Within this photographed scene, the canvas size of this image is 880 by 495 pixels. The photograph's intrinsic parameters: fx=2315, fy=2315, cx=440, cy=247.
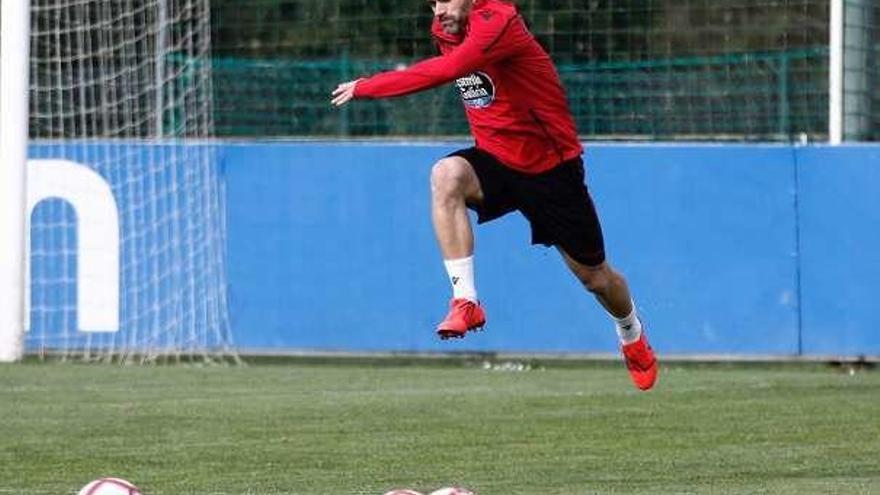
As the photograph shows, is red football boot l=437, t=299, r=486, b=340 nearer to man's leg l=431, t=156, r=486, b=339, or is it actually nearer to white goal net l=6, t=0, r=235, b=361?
man's leg l=431, t=156, r=486, b=339

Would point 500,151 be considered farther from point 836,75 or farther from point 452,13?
point 836,75

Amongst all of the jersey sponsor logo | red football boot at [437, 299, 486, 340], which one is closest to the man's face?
the jersey sponsor logo

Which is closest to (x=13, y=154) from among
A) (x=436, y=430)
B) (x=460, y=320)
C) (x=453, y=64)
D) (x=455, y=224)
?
(x=436, y=430)

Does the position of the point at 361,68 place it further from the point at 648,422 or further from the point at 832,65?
the point at 648,422

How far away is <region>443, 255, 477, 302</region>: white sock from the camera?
34.0 feet

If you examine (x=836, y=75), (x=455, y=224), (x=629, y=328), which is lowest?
(x=629, y=328)

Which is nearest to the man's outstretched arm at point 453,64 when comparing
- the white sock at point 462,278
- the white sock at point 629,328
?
the white sock at point 462,278

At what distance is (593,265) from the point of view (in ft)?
37.5

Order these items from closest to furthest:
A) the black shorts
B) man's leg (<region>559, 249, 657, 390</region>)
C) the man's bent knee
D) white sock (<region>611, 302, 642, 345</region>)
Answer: the man's bent knee < the black shorts < man's leg (<region>559, 249, 657, 390</region>) < white sock (<region>611, 302, 642, 345</region>)

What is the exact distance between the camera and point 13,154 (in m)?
17.1

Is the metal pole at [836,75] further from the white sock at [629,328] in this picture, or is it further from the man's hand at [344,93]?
the man's hand at [344,93]

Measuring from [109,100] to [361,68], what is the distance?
2064mm

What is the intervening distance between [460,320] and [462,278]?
1.25ft

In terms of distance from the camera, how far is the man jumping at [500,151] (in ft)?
33.8
